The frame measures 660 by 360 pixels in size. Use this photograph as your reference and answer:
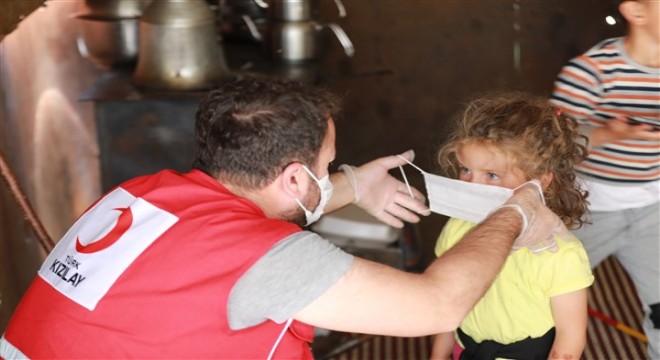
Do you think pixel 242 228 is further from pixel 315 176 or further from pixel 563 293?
pixel 563 293

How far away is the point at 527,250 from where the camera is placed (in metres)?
1.40

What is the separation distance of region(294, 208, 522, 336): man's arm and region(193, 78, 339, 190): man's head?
183 millimetres

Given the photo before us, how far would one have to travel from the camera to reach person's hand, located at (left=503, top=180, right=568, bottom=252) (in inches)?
50.4

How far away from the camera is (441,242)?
5.11 feet

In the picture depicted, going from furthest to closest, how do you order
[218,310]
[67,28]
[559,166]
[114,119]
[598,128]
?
[67,28]
[114,119]
[598,128]
[559,166]
[218,310]

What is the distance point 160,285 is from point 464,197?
1.77 feet

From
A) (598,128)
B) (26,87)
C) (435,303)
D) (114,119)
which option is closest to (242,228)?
(435,303)

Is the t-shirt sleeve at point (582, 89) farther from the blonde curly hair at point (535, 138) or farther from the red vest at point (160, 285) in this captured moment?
the red vest at point (160, 285)

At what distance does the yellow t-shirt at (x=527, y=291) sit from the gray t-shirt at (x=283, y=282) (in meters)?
0.36

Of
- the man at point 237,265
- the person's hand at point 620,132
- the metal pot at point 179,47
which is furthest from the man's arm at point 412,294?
the metal pot at point 179,47

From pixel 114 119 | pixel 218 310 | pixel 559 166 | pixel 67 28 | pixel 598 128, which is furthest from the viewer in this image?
pixel 67 28

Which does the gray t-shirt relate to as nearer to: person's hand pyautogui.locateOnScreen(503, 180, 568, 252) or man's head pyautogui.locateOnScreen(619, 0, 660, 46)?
person's hand pyautogui.locateOnScreen(503, 180, 568, 252)

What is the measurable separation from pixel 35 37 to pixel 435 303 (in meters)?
1.72

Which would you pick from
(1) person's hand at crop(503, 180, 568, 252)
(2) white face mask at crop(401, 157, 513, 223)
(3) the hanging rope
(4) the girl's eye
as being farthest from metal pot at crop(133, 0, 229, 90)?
(1) person's hand at crop(503, 180, 568, 252)
